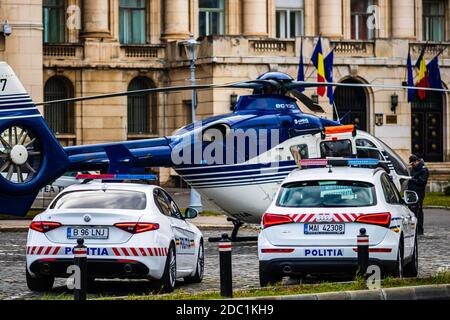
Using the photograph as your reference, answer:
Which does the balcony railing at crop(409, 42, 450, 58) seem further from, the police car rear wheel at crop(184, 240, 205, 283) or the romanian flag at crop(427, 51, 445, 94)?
the police car rear wheel at crop(184, 240, 205, 283)

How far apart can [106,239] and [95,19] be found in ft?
137

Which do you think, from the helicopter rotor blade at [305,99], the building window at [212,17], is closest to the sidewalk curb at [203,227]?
the helicopter rotor blade at [305,99]

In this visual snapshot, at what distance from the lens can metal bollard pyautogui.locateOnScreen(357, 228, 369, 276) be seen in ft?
68.6

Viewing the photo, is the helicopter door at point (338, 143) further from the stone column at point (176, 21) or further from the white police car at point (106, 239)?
the stone column at point (176, 21)

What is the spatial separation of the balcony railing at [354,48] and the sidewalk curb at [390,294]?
137 feet

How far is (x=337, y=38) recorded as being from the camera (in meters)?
65.0

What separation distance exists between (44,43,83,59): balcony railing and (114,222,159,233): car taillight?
40511 millimetres

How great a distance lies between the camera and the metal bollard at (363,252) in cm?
2092

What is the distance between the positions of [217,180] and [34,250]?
9429mm

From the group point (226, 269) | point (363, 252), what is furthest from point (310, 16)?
point (226, 269)

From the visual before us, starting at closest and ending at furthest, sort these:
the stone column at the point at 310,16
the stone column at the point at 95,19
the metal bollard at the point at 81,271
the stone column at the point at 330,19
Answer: the metal bollard at the point at 81,271 < the stone column at the point at 95,19 < the stone column at the point at 330,19 < the stone column at the point at 310,16
